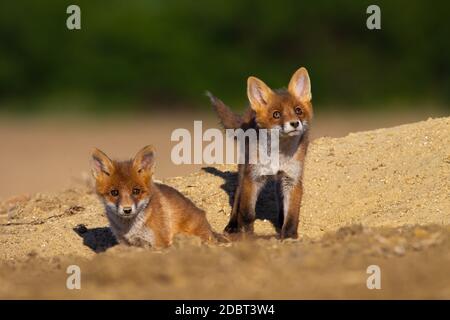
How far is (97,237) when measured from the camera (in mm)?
10320

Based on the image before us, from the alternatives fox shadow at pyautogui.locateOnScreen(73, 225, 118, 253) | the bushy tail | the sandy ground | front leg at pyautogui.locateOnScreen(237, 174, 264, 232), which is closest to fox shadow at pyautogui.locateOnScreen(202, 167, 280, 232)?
the sandy ground

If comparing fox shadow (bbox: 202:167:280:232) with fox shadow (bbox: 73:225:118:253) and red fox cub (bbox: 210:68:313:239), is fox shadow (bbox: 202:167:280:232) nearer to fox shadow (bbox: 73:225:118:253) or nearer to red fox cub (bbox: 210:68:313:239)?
red fox cub (bbox: 210:68:313:239)

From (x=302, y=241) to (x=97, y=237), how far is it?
8.34 feet

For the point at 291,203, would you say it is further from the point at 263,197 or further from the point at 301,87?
the point at 263,197

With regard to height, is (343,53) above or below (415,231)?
above

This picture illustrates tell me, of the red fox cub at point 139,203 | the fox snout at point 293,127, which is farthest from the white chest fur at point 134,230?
the fox snout at point 293,127

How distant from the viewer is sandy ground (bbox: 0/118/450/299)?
275 inches

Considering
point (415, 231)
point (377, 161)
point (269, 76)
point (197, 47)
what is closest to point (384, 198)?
point (377, 161)

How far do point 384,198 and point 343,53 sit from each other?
774 inches

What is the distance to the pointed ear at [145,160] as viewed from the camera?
9086 millimetres

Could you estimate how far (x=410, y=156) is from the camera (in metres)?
11.4

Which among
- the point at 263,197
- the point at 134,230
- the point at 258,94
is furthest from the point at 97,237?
the point at 258,94

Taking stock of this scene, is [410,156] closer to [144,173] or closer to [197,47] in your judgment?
[144,173]

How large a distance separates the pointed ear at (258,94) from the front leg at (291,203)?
2.50 ft
